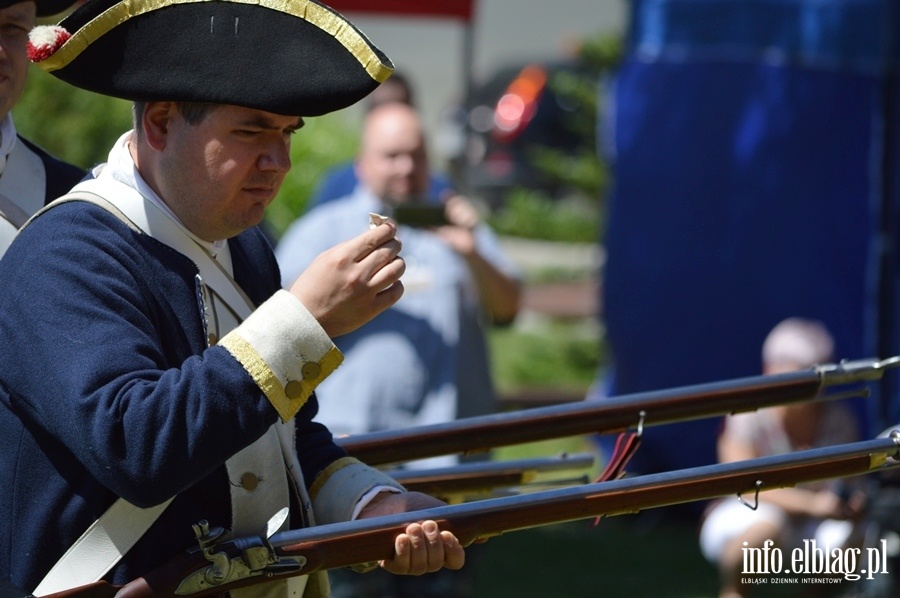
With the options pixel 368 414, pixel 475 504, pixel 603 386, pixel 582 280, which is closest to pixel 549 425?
pixel 475 504

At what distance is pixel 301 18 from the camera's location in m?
2.33

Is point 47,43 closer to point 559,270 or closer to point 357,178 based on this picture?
point 357,178

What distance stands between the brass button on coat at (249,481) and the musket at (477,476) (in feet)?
2.00

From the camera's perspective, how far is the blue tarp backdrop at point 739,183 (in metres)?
6.98

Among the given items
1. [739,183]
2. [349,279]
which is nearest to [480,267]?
[739,183]

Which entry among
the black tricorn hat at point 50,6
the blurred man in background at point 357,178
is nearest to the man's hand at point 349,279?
the black tricorn hat at point 50,6

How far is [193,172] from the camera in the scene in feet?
7.69

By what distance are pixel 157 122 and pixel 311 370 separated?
50 cm

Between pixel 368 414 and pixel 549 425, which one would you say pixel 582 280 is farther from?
pixel 549 425

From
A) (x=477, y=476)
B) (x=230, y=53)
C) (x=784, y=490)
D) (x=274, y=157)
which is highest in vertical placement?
(x=230, y=53)

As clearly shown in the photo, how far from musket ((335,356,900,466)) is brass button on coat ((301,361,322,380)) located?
2.50 ft

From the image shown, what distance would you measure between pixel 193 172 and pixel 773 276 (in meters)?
5.14

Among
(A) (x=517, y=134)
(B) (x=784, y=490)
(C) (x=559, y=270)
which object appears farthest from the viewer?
(A) (x=517, y=134)

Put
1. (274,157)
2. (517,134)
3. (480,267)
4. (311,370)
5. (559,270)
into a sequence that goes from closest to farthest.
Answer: (311,370), (274,157), (480,267), (559,270), (517,134)
